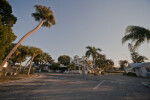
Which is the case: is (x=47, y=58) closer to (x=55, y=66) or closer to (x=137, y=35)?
(x=55, y=66)

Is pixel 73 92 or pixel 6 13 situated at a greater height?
pixel 6 13

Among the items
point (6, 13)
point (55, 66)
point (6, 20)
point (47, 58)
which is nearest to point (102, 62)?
point (55, 66)

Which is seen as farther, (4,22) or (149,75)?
(149,75)

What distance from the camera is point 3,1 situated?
1131 centimetres

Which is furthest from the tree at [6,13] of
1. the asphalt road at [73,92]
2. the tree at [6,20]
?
the asphalt road at [73,92]

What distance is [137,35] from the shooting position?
25.0 feet

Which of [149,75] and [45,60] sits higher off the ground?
[45,60]

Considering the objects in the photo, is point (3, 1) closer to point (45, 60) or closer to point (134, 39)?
point (134, 39)

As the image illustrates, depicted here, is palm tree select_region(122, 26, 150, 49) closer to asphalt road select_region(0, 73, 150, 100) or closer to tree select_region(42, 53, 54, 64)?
asphalt road select_region(0, 73, 150, 100)

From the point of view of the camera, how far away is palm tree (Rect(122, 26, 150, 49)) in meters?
7.36

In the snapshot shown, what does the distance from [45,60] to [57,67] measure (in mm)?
9868

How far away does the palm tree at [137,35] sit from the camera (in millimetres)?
7355

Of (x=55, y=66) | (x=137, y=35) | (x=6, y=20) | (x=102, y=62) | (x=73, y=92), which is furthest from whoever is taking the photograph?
(x=55, y=66)

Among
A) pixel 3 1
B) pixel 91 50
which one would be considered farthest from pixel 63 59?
pixel 3 1
